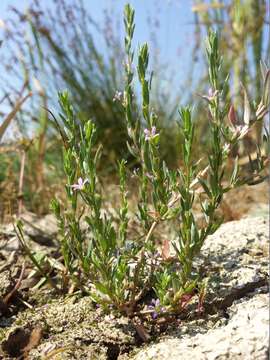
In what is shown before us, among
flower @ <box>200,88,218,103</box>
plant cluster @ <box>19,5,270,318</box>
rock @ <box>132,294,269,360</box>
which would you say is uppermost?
flower @ <box>200,88,218,103</box>

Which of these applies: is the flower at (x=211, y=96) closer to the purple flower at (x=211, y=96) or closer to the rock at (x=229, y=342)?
the purple flower at (x=211, y=96)

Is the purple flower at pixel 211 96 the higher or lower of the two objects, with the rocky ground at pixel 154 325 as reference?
higher

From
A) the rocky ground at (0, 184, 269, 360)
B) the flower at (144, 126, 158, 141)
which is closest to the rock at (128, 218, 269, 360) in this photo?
the rocky ground at (0, 184, 269, 360)

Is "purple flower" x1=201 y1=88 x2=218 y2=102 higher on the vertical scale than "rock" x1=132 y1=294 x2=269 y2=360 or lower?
higher

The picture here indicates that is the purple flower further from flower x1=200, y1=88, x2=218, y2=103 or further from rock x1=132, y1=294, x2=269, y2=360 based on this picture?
rock x1=132, y1=294, x2=269, y2=360

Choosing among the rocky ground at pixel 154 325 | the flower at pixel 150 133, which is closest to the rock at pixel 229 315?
the rocky ground at pixel 154 325

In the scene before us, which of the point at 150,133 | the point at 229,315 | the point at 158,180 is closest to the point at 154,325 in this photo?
the point at 229,315

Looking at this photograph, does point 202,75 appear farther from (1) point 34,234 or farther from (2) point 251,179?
(2) point 251,179

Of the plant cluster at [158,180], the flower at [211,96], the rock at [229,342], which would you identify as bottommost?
the rock at [229,342]

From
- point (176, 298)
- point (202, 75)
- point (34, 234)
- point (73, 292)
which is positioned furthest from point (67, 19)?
point (176, 298)
